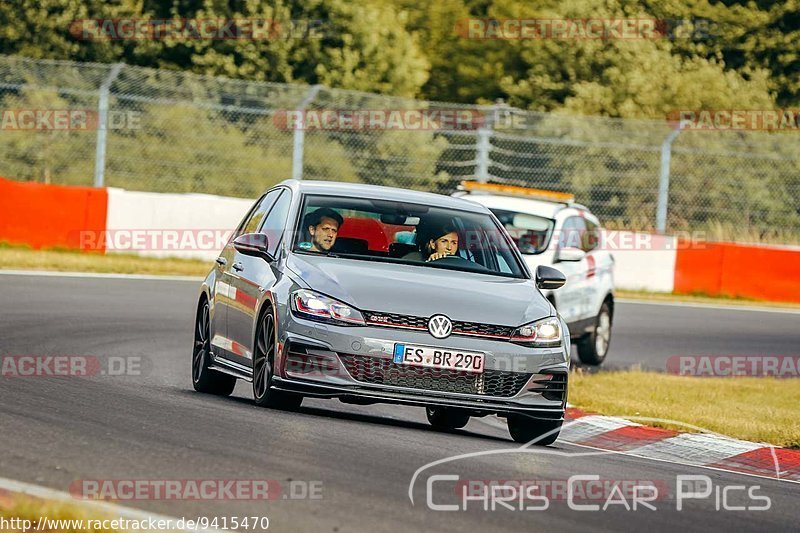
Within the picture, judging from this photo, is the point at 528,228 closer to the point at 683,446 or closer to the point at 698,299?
the point at 683,446

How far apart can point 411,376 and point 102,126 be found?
17.2 m

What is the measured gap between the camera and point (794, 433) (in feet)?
38.5

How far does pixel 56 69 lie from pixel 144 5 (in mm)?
14124

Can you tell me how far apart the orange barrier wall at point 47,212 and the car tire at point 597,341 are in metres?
8.67

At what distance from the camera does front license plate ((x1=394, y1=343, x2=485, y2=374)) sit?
9172mm

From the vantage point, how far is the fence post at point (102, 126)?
83.8ft

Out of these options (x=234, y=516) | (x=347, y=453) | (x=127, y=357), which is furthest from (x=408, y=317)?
(x=127, y=357)

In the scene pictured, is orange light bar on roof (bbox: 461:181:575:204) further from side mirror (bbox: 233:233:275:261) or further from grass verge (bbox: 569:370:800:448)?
side mirror (bbox: 233:233:275:261)

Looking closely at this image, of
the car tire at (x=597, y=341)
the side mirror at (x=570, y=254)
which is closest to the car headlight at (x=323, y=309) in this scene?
the side mirror at (x=570, y=254)

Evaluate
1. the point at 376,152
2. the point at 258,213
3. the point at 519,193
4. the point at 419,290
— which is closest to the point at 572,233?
the point at 519,193

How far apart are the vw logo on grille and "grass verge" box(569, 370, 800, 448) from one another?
10.3 feet

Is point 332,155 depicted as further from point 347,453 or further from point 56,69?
point 347,453

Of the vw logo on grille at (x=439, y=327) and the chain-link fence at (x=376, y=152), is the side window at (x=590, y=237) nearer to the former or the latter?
the vw logo on grille at (x=439, y=327)

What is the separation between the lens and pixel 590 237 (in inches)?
696
